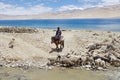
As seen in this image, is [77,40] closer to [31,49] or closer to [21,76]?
[31,49]

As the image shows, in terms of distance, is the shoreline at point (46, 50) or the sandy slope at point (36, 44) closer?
the shoreline at point (46, 50)

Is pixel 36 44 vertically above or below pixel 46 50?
above

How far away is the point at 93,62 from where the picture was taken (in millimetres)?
23203

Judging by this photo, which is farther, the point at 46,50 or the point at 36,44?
the point at 36,44

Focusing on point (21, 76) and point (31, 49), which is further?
point (31, 49)

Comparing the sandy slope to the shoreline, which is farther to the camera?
the sandy slope

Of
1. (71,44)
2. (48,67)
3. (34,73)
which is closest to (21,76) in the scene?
(34,73)

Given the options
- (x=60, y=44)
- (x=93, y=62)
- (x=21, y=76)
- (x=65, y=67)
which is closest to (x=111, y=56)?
(x=93, y=62)

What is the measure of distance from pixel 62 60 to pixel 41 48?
5489mm

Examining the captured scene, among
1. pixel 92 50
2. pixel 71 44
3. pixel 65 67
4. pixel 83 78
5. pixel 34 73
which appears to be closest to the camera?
pixel 83 78

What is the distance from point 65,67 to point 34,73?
264 cm

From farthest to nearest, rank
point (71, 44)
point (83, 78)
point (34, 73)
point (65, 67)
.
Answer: point (71, 44), point (65, 67), point (34, 73), point (83, 78)

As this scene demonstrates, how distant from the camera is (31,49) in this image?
27.3 meters

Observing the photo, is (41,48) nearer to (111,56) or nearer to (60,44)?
(60,44)
